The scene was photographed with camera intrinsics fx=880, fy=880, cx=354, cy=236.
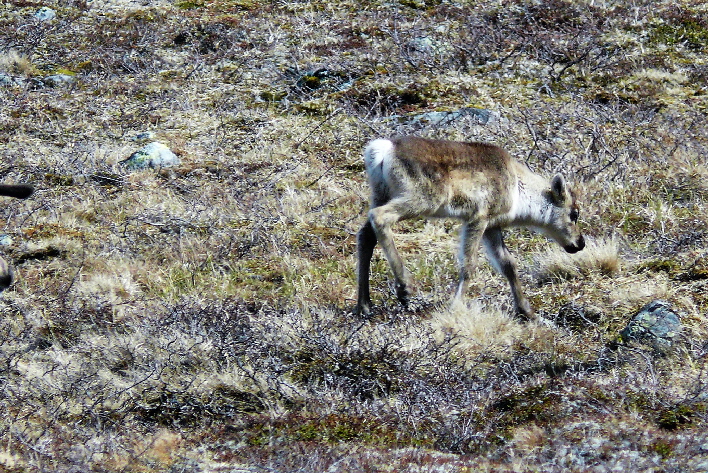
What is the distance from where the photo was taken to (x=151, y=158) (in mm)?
12984

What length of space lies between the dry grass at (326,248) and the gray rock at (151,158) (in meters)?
0.31

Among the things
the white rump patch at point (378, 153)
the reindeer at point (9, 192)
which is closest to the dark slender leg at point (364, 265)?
the white rump patch at point (378, 153)

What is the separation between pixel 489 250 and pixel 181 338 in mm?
3276

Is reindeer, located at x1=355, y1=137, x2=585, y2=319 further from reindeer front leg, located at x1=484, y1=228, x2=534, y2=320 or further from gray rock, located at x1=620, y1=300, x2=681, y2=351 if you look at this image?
gray rock, located at x1=620, y1=300, x2=681, y2=351

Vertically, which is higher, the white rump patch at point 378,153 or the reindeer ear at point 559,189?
the white rump patch at point 378,153

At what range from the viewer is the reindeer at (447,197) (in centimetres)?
818

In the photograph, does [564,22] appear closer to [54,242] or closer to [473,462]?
[54,242]

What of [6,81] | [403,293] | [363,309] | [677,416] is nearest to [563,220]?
[403,293]

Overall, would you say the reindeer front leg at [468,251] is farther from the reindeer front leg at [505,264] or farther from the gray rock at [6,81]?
the gray rock at [6,81]

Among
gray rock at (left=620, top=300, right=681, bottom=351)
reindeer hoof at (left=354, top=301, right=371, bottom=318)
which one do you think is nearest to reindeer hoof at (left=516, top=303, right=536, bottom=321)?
gray rock at (left=620, top=300, right=681, bottom=351)

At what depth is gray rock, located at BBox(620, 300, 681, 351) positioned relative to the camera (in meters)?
7.07

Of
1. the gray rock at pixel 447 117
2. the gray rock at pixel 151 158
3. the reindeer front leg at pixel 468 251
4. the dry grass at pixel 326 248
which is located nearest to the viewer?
the dry grass at pixel 326 248

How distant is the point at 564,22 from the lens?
57.3 feet

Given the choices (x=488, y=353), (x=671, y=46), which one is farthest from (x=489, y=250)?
(x=671, y=46)
